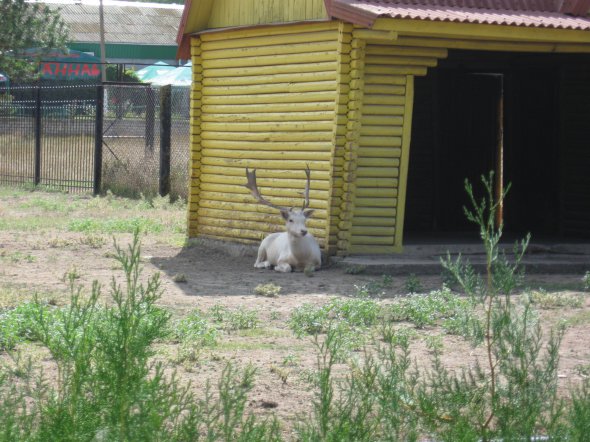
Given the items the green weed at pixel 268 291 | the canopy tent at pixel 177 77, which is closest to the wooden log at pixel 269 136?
the green weed at pixel 268 291

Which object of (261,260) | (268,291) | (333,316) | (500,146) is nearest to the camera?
(333,316)

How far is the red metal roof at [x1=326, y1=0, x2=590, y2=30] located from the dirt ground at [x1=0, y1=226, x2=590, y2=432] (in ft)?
10.3

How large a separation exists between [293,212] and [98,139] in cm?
1003

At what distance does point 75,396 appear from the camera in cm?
550

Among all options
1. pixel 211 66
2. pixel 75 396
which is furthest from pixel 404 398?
pixel 211 66

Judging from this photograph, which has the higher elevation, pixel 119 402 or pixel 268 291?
pixel 119 402

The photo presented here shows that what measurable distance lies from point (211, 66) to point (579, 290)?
270 inches

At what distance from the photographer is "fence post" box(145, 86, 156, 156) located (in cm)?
2267

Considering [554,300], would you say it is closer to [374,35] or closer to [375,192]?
[375,192]

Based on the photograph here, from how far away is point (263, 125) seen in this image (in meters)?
15.3

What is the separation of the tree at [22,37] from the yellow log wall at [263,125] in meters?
3.69

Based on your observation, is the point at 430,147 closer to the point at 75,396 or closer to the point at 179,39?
the point at 179,39

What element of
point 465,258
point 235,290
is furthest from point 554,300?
point 235,290

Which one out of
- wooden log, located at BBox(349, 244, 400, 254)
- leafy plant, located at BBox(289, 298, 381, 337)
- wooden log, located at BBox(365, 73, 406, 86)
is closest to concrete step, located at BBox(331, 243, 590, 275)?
wooden log, located at BBox(349, 244, 400, 254)
